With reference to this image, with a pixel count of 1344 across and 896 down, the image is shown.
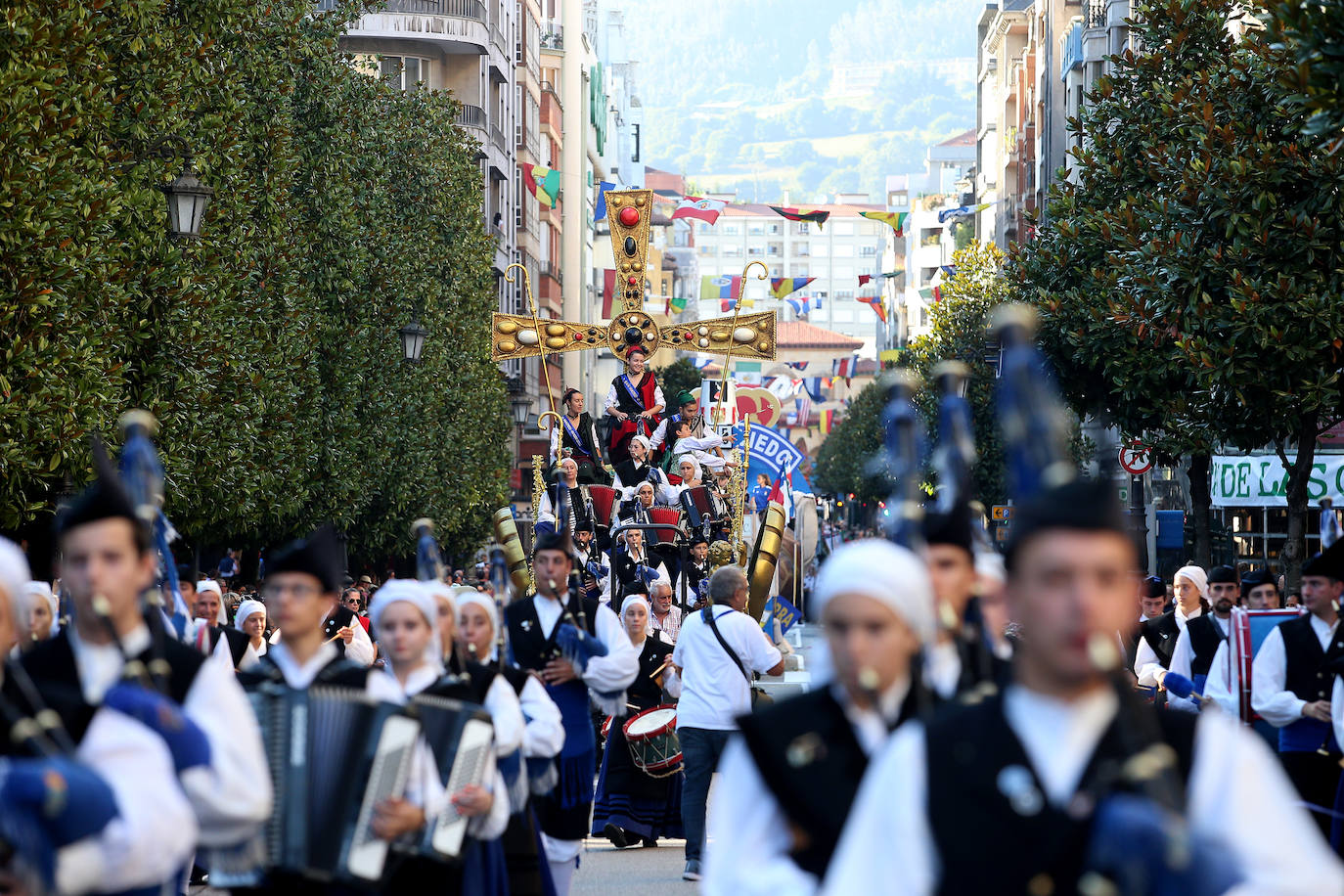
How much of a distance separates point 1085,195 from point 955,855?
23.3 metres

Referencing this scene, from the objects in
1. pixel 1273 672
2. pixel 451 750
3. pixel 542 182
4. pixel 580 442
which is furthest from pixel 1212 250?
pixel 542 182

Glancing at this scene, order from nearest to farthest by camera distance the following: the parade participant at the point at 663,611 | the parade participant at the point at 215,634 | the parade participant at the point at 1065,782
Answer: the parade participant at the point at 1065,782 < the parade participant at the point at 215,634 < the parade participant at the point at 663,611

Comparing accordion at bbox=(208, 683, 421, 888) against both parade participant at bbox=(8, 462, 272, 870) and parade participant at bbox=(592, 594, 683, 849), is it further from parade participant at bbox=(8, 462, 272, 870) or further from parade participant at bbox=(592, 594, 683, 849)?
parade participant at bbox=(592, 594, 683, 849)

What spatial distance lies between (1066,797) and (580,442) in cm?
1572

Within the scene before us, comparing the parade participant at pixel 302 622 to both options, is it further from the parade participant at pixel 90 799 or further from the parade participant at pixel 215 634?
the parade participant at pixel 215 634

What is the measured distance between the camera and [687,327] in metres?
20.0

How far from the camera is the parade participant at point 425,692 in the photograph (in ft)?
20.6

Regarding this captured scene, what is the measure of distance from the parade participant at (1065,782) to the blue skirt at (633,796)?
1139 centimetres

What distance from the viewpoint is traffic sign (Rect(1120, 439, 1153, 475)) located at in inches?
955

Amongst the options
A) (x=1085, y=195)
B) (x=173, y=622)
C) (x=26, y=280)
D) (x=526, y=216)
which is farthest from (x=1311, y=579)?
(x=526, y=216)

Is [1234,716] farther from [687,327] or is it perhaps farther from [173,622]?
[687,327]

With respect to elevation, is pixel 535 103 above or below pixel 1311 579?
above

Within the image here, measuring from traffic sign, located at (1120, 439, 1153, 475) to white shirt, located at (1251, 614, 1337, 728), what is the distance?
14.0 meters

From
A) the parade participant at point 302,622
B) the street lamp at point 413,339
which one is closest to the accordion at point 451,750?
the parade participant at point 302,622
